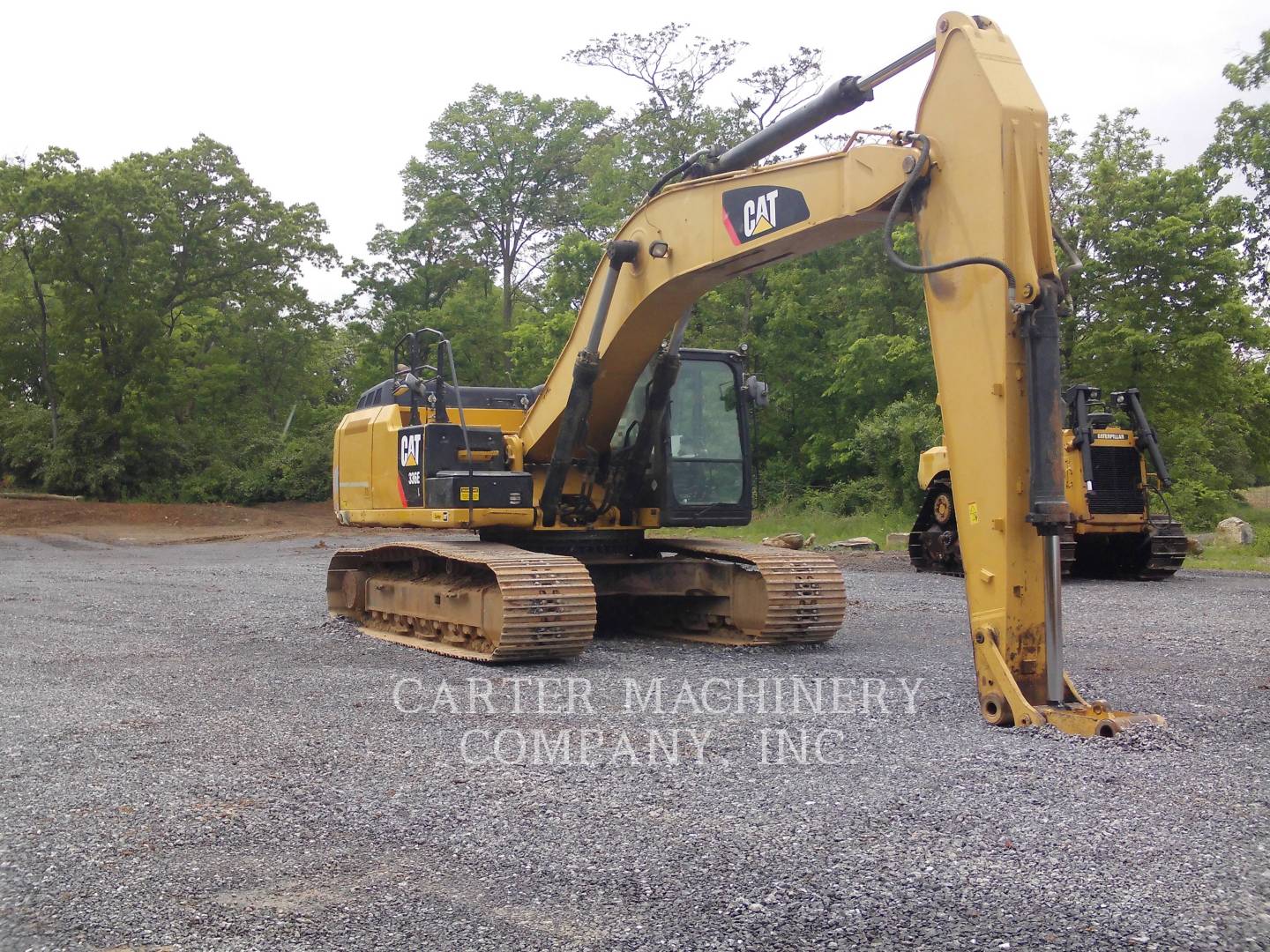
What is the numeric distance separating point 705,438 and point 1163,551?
8305mm

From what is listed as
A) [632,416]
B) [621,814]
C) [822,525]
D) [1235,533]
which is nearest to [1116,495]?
[1235,533]

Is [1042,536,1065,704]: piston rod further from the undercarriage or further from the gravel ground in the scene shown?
the undercarriage

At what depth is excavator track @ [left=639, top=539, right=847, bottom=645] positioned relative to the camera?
9039mm

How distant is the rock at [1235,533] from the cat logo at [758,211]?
55.7 ft

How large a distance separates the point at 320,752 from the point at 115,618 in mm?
7069

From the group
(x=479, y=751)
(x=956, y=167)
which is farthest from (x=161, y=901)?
(x=956, y=167)

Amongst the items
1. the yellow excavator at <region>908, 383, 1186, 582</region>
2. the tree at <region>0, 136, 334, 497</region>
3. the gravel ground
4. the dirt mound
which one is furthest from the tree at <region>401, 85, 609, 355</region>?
the gravel ground

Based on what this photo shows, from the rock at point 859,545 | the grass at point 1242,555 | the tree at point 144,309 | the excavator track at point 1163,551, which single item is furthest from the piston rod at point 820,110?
the tree at point 144,309

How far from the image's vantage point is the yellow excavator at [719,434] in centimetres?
570

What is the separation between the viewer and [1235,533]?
2158 cm

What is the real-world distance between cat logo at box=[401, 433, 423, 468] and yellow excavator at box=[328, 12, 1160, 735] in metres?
0.04

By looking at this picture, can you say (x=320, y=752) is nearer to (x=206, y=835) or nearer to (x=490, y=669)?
(x=206, y=835)

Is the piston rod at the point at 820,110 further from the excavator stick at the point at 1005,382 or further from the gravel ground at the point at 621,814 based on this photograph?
the gravel ground at the point at 621,814

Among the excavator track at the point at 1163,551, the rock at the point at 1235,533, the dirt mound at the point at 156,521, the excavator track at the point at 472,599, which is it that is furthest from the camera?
the dirt mound at the point at 156,521
